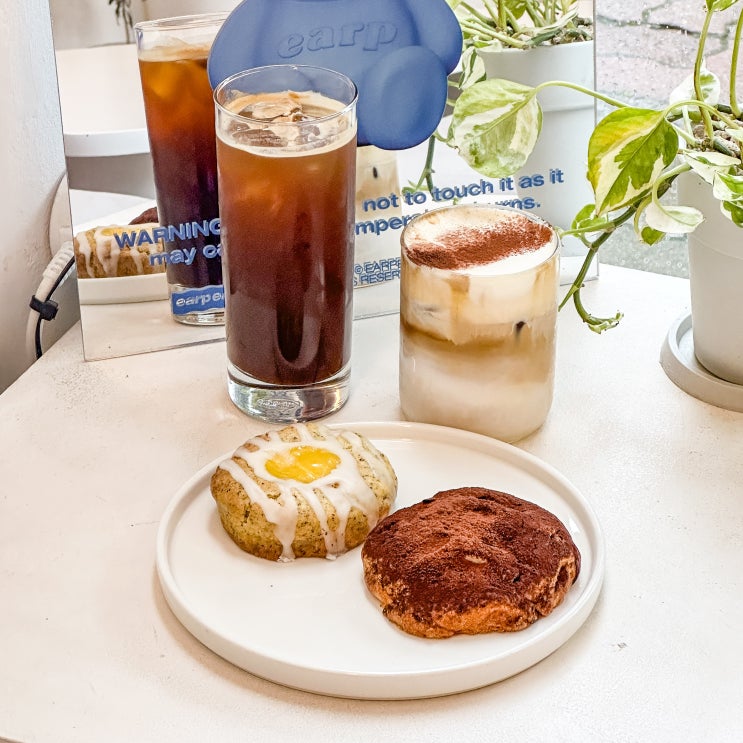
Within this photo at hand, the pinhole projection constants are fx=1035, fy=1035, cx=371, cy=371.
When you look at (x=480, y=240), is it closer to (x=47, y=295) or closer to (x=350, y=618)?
(x=350, y=618)

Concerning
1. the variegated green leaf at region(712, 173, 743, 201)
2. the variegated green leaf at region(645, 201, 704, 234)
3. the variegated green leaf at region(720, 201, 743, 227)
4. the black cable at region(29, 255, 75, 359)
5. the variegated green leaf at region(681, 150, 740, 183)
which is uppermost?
the variegated green leaf at region(681, 150, 740, 183)

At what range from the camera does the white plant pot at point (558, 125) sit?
3.03ft

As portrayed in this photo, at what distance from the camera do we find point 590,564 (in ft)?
2.14

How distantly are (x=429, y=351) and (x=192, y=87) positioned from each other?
0.29 meters

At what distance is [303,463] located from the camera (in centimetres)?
69

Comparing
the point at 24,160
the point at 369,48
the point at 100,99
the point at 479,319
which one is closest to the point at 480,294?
→ the point at 479,319

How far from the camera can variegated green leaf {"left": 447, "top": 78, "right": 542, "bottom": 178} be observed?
2.73ft

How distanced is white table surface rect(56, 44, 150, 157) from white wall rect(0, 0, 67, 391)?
11cm

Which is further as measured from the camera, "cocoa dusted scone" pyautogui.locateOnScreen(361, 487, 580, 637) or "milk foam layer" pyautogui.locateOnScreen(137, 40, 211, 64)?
"milk foam layer" pyautogui.locateOnScreen(137, 40, 211, 64)

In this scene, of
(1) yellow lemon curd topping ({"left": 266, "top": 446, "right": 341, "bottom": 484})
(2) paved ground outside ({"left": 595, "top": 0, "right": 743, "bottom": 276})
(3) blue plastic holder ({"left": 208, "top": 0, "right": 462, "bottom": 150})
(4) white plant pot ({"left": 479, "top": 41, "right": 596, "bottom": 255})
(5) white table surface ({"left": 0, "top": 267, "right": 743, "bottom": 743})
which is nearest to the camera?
(5) white table surface ({"left": 0, "top": 267, "right": 743, "bottom": 743})

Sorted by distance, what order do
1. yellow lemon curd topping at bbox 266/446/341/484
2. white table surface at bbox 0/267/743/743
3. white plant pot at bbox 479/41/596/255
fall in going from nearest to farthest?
white table surface at bbox 0/267/743/743 → yellow lemon curd topping at bbox 266/446/341/484 → white plant pot at bbox 479/41/596/255

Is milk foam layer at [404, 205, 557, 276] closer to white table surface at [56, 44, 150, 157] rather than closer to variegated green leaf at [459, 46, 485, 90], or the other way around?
variegated green leaf at [459, 46, 485, 90]

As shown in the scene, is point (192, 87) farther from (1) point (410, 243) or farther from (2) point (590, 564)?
(2) point (590, 564)

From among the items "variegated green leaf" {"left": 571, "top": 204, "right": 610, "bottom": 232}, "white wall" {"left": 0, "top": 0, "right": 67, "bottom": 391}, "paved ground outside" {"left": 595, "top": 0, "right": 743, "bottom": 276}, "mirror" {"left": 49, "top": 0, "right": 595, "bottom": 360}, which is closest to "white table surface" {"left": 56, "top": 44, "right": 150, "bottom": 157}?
"mirror" {"left": 49, "top": 0, "right": 595, "bottom": 360}
